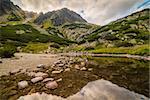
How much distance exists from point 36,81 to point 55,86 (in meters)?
2.35

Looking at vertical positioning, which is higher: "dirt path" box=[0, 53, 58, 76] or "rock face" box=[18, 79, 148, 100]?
"rock face" box=[18, 79, 148, 100]

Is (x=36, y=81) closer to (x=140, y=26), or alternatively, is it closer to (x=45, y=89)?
(x=45, y=89)

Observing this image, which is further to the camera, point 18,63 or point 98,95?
Answer: point 18,63

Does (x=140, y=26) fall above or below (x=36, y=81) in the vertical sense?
above

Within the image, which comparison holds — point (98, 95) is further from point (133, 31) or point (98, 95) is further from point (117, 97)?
point (133, 31)

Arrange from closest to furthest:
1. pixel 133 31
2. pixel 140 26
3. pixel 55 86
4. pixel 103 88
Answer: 1. pixel 103 88
2. pixel 55 86
3. pixel 133 31
4. pixel 140 26

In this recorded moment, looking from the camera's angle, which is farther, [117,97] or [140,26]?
[140,26]

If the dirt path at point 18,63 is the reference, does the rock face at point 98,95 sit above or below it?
above

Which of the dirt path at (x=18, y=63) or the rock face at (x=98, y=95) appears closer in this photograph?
the rock face at (x=98, y=95)

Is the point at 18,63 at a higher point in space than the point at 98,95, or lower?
lower

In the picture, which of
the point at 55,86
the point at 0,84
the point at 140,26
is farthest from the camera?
the point at 140,26

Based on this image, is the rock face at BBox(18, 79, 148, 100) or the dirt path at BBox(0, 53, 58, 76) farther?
the dirt path at BBox(0, 53, 58, 76)

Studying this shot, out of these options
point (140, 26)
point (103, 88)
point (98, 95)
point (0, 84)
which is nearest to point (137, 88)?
point (103, 88)

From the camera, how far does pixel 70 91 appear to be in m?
12.8
